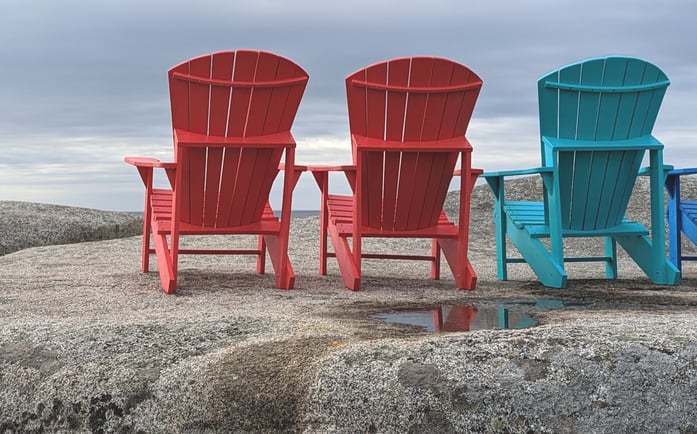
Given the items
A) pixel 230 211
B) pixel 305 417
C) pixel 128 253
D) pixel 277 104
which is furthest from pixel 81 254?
pixel 305 417

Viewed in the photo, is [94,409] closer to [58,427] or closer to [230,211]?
[58,427]

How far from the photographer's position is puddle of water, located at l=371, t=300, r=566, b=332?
3.78m

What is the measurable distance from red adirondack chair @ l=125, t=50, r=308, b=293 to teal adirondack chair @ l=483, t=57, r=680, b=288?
1710 mm

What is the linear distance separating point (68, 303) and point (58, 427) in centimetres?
159

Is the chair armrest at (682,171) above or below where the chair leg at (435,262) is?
above

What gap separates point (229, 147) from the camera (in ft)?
16.9

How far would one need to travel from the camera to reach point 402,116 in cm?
531

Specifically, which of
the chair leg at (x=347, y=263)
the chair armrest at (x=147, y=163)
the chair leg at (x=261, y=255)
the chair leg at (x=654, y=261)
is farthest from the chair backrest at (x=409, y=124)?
the chair leg at (x=654, y=261)

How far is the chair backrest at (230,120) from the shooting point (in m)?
5.01

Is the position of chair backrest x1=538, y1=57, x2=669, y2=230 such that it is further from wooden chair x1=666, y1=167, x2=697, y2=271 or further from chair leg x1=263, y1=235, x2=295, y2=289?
chair leg x1=263, y1=235, x2=295, y2=289

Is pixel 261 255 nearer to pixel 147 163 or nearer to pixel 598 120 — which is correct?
pixel 147 163

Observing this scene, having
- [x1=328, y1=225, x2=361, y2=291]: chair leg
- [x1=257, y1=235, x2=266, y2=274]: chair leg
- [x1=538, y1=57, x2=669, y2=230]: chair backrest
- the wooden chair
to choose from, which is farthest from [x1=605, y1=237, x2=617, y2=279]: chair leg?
[x1=257, y1=235, x2=266, y2=274]: chair leg

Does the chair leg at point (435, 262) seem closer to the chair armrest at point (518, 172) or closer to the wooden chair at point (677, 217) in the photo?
the chair armrest at point (518, 172)

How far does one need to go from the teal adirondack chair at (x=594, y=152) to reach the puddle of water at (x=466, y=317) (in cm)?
121
